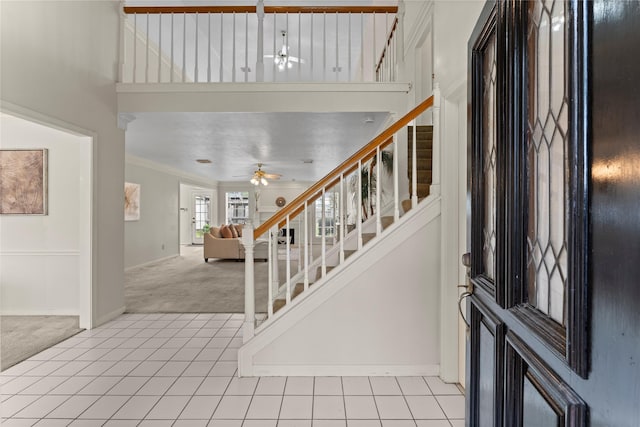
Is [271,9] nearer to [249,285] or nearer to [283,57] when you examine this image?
[283,57]

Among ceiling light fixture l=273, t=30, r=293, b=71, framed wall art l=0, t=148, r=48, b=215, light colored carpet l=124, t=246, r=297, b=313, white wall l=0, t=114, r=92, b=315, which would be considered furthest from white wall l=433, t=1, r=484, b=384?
framed wall art l=0, t=148, r=48, b=215

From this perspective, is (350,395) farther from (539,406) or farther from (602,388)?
(602,388)

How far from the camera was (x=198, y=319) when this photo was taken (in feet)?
12.5

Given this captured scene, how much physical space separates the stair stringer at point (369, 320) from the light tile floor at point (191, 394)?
105 millimetres

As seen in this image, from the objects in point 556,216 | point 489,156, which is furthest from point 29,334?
point 556,216

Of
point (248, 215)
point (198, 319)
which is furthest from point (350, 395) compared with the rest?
point (248, 215)

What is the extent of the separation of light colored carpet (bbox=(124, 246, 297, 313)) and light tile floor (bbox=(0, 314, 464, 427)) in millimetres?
1264

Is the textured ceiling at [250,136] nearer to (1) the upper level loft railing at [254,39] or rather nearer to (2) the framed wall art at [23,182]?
(1) the upper level loft railing at [254,39]

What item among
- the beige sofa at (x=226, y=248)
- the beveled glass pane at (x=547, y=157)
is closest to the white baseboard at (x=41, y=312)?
the beige sofa at (x=226, y=248)

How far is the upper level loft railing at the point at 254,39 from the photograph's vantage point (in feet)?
12.4

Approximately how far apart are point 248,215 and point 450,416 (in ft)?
35.6

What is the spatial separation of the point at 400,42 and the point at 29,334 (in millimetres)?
5097

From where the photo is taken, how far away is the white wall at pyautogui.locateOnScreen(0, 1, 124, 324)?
8.59 feet

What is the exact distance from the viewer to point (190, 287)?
544 cm
